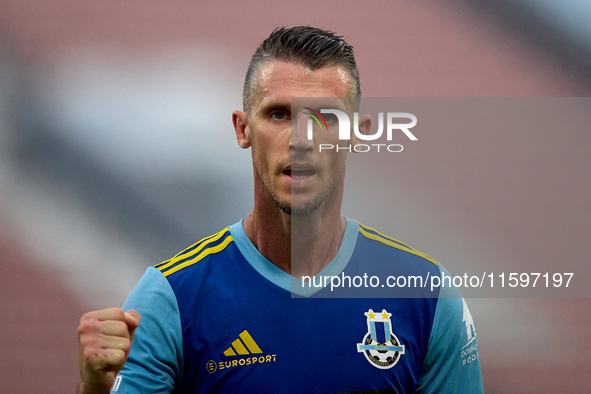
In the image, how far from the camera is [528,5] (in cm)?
189

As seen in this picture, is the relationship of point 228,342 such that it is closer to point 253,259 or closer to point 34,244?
point 253,259

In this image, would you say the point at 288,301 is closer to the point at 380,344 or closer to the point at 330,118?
the point at 380,344

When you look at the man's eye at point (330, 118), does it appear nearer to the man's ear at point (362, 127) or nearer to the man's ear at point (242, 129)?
the man's ear at point (362, 127)

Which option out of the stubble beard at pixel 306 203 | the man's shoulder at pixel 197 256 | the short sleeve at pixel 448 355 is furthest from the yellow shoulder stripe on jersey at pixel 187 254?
the short sleeve at pixel 448 355

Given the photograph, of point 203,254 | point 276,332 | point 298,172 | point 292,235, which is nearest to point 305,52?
point 298,172

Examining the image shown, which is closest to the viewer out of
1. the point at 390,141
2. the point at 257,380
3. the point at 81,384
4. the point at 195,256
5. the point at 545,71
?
the point at 81,384

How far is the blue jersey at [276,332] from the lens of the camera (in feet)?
3.65

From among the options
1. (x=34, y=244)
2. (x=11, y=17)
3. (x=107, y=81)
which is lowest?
(x=34, y=244)

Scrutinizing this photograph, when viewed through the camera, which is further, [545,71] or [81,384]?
[545,71]

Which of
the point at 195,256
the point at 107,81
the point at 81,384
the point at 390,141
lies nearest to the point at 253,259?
the point at 195,256

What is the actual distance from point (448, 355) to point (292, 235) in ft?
1.64

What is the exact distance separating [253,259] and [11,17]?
1461 millimetres

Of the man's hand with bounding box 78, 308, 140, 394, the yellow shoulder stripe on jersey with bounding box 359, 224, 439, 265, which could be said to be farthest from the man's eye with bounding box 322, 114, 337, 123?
the man's hand with bounding box 78, 308, 140, 394

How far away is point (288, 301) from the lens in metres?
1.17
